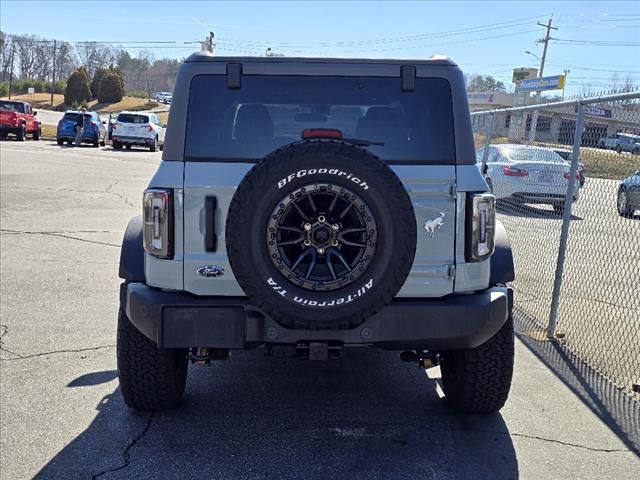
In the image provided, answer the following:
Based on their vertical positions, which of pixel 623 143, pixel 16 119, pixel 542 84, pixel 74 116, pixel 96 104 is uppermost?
pixel 542 84

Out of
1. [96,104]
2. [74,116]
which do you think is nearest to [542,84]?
[74,116]

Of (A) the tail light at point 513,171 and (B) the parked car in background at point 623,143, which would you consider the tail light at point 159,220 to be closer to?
(B) the parked car in background at point 623,143

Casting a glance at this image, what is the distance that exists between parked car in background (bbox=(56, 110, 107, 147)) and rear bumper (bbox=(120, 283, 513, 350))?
2859cm

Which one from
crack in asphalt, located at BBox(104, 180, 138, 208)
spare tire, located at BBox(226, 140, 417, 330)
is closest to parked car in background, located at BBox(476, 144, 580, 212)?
spare tire, located at BBox(226, 140, 417, 330)

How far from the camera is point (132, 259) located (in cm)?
337

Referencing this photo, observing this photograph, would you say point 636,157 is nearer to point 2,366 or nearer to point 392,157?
point 392,157

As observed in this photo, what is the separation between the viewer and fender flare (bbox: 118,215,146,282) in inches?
130

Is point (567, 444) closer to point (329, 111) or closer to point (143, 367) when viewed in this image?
point (329, 111)

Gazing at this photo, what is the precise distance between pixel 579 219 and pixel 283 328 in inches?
171

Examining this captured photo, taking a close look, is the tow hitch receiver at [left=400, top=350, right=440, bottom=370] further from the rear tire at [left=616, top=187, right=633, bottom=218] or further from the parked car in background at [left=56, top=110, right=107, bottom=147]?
the parked car in background at [left=56, top=110, right=107, bottom=147]

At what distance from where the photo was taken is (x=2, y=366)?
14.0 feet

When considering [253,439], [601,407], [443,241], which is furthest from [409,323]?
[601,407]

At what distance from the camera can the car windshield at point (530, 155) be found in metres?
6.74

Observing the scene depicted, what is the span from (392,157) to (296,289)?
895mm
